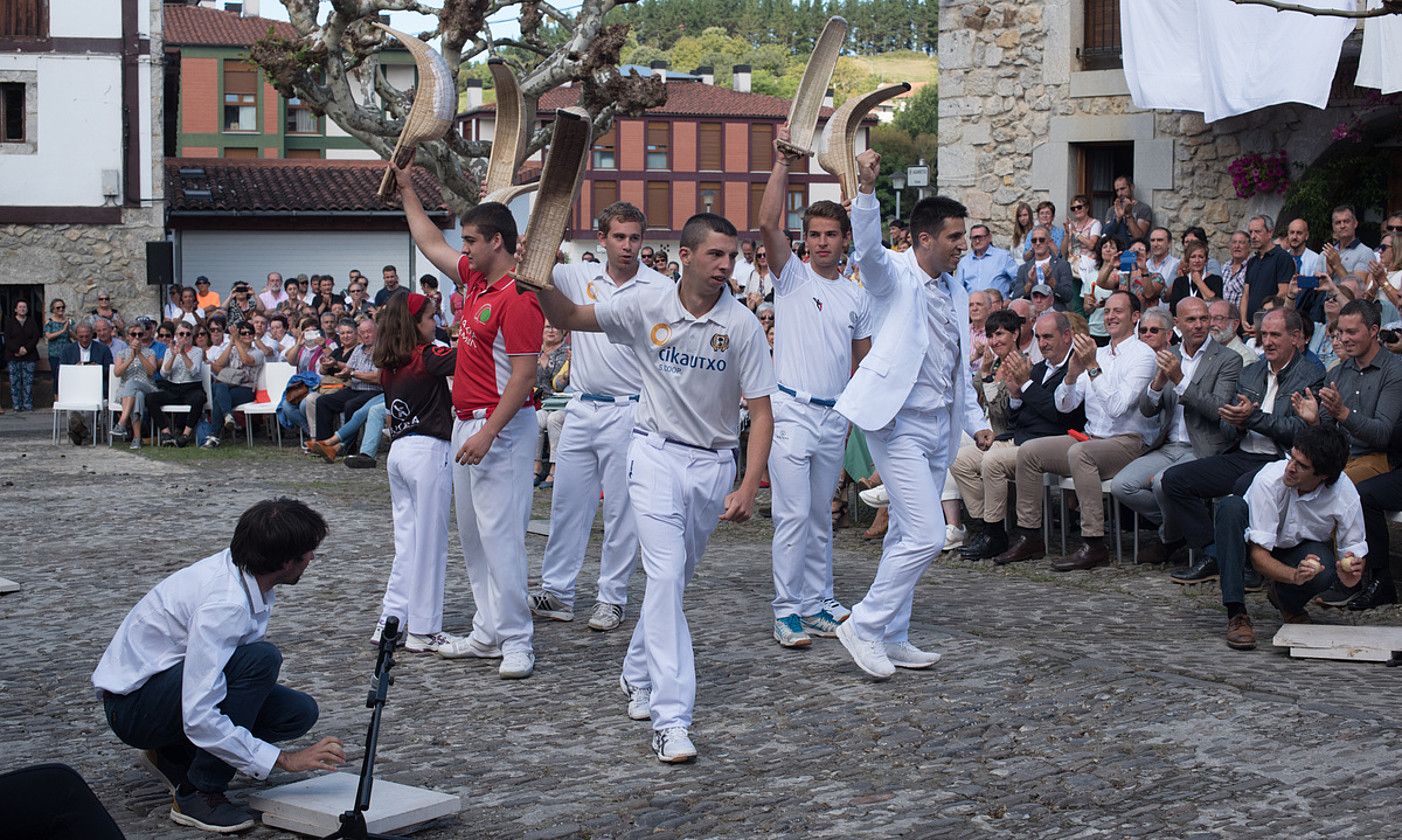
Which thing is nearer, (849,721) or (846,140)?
(849,721)

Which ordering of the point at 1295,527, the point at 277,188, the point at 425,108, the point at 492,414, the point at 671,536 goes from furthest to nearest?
the point at 277,188 < the point at 1295,527 < the point at 425,108 < the point at 492,414 < the point at 671,536

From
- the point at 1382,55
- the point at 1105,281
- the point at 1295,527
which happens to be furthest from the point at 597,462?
the point at 1382,55

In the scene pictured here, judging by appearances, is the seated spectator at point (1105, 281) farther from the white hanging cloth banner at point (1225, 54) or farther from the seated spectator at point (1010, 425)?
the seated spectator at point (1010, 425)

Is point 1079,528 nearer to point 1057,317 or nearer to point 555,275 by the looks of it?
point 1057,317

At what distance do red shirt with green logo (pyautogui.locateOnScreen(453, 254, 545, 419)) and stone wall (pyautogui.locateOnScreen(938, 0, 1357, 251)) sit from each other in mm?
13831

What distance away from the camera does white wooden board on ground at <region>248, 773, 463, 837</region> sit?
5637mm

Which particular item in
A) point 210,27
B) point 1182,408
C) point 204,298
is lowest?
point 1182,408

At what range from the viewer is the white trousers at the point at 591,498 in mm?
9250

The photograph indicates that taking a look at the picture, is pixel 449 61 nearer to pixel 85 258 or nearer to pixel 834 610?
pixel 85 258

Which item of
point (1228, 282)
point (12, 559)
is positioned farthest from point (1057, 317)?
point (12, 559)

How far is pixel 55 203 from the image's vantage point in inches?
1307

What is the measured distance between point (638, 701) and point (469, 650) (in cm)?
142

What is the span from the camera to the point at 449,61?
25047 mm

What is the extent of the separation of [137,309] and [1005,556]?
83.9 ft
